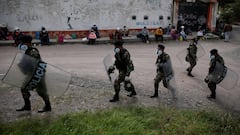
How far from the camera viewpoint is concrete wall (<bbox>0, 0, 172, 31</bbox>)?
686 inches

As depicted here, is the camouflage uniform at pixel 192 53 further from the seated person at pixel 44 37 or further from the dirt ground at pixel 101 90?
the seated person at pixel 44 37

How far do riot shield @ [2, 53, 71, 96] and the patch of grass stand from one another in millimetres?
763

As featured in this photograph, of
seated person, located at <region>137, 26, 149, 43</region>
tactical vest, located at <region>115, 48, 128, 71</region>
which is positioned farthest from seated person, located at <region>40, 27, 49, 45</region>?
tactical vest, located at <region>115, 48, 128, 71</region>

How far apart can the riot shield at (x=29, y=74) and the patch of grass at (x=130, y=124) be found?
30.0 inches

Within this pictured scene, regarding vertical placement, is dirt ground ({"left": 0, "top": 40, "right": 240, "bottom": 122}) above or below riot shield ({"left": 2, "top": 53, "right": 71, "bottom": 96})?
below

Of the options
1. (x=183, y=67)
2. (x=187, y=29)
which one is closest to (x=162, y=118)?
(x=183, y=67)

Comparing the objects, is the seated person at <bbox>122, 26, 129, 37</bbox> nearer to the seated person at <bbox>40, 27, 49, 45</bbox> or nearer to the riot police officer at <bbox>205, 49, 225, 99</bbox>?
the seated person at <bbox>40, 27, 49, 45</bbox>

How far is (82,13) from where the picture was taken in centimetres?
1864

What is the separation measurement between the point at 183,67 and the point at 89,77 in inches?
171

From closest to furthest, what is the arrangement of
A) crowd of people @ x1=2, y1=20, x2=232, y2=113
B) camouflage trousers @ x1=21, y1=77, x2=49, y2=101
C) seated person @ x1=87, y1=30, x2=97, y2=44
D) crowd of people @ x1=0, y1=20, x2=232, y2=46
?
camouflage trousers @ x1=21, y1=77, x2=49, y2=101 < crowd of people @ x1=2, y1=20, x2=232, y2=113 < crowd of people @ x1=0, y1=20, x2=232, y2=46 < seated person @ x1=87, y1=30, x2=97, y2=44

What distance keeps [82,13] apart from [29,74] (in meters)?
13.6

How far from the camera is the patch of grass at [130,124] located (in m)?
5.58

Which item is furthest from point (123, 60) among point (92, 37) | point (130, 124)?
point (92, 37)

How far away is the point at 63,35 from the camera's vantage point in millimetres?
18453
